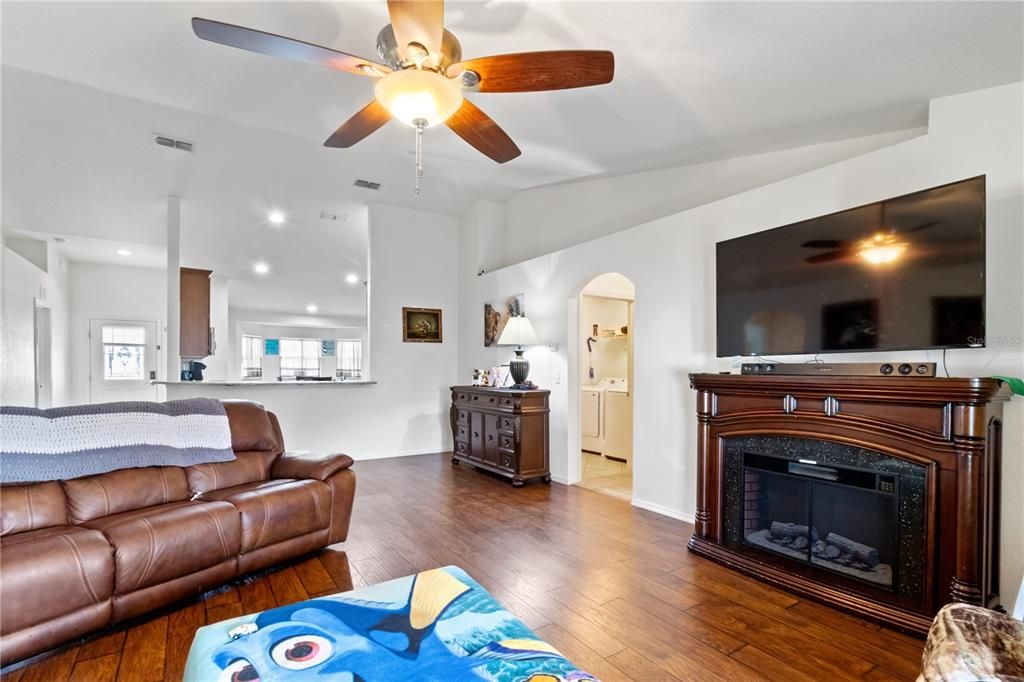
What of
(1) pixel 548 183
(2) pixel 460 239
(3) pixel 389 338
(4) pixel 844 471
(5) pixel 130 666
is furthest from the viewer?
(2) pixel 460 239

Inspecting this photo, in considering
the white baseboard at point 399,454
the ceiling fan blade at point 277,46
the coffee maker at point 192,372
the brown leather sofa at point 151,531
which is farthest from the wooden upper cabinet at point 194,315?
the ceiling fan blade at point 277,46

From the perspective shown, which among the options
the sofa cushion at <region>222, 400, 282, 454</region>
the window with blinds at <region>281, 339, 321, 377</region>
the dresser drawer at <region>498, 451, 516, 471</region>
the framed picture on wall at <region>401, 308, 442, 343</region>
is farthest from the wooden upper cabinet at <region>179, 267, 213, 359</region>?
the window with blinds at <region>281, 339, 321, 377</region>

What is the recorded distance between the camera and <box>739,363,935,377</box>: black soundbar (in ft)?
7.10

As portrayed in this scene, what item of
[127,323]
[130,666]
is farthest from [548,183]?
[127,323]

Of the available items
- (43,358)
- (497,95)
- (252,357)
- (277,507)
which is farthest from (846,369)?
(252,357)

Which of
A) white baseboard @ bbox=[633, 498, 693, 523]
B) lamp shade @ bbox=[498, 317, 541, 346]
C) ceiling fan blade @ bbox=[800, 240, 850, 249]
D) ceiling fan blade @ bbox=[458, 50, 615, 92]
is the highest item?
ceiling fan blade @ bbox=[458, 50, 615, 92]

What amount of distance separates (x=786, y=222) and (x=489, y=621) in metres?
2.91

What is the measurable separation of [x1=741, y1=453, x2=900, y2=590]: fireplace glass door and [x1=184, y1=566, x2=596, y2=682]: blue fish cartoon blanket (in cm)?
178

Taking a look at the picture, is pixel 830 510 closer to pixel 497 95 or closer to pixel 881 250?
pixel 881 250

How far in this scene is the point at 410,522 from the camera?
3.54m

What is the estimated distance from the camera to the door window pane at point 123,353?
819 centimetres

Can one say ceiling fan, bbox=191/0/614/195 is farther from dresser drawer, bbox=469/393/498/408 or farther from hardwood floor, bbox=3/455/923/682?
dresser drawer, bbox=469/393/498/408

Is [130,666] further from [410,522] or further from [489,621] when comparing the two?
[410,522]

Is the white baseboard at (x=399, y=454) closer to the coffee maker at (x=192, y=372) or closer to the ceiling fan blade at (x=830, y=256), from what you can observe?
the coffee maker at (x=192, y=372)
